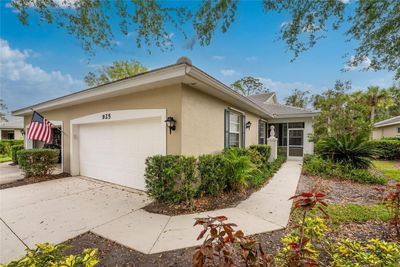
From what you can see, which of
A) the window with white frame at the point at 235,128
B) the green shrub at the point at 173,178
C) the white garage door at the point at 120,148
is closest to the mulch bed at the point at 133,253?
Result: the green shrub at the point at 173,178

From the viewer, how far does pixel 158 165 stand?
14.9 ft

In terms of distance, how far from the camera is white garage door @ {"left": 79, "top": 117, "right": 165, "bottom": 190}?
5559mm

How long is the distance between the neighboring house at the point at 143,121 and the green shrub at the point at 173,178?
0.49 m

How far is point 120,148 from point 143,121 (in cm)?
150

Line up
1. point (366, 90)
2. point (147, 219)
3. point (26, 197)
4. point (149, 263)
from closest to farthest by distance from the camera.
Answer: point (149, 263) → point (147, 219) → point (26, 197) → point (366, 90)

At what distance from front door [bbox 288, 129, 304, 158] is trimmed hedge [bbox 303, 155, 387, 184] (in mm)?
3811

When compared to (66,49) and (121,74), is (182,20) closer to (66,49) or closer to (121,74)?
(66,49)

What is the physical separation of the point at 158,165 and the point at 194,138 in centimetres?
133

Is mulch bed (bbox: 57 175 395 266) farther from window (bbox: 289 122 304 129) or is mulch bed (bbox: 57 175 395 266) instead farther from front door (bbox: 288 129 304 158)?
window (bbox: 289 122 304 129)

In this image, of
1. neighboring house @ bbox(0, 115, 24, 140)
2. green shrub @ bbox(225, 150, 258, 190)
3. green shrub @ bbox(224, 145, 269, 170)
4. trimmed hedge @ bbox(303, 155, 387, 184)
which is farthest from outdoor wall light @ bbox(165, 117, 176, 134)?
neighboring house @ bbox(0, 115, 24, 140)

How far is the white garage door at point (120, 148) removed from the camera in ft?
18.2

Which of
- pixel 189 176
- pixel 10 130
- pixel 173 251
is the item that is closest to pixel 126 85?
pixel 189 176

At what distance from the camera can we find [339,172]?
7.43m

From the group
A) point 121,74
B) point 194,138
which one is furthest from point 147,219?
point 121,74
